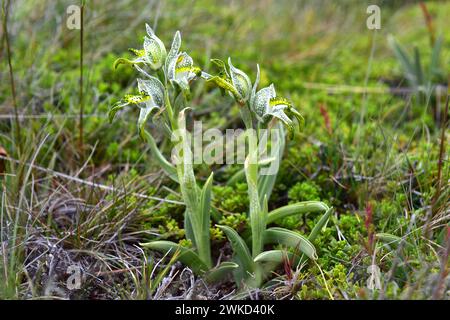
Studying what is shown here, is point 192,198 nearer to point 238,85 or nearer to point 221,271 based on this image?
point 221,271

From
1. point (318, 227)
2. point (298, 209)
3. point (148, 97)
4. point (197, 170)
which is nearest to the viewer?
point (148, 97)

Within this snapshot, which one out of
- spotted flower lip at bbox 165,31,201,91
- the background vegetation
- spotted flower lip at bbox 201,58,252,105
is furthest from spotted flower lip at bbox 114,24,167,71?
the background vegetation

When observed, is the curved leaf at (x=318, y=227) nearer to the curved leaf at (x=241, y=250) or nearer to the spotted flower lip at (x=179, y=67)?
the curved leaf at (x=241, y=250)

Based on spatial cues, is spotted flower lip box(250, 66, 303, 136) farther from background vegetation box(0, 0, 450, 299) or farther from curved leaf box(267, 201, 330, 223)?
background vegetation box(0, 0, 450, 299)

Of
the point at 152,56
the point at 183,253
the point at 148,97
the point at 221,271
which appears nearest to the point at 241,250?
the point at 221,271

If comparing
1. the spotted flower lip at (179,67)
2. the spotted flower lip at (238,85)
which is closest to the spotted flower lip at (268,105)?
the spotted flower lip at (238,85)

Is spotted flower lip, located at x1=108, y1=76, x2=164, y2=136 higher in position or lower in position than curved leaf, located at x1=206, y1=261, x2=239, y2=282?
higher

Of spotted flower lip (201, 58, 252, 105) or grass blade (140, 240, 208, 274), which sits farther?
grass blade (140, 240, 208, 274)

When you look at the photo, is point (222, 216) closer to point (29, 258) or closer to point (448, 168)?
point (29, 258)
